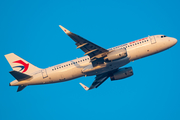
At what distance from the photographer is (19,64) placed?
5353 cm

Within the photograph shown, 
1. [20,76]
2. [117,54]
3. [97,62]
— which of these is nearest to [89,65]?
[97,62]

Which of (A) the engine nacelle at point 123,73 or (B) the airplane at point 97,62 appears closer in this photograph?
(B) the airplane at point 97,62

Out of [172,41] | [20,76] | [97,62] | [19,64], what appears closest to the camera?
[97,62]

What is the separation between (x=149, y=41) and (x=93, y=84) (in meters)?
17.6

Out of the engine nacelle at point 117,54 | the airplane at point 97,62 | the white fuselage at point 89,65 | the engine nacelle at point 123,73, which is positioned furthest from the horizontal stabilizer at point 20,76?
the engine nacelle at point 123,73

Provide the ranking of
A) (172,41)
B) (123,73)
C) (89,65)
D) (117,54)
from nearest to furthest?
(117,54) → (89,65) → (172,41) → (123,73)

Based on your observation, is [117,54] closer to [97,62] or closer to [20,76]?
[97,62]

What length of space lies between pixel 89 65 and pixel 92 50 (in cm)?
433

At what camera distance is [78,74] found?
161 ft

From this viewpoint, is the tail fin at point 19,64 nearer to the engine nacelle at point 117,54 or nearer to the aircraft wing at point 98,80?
the aircraft wing at point 98,80

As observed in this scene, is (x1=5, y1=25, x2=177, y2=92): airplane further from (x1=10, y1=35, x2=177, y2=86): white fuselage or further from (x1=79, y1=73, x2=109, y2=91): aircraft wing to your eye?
(x1=79, y1=73, x2=109, y2=91): aircraft wing

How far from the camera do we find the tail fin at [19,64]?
53.0m

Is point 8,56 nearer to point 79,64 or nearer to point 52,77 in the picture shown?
point 52,77

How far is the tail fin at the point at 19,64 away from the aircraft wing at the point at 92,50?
571 inches
